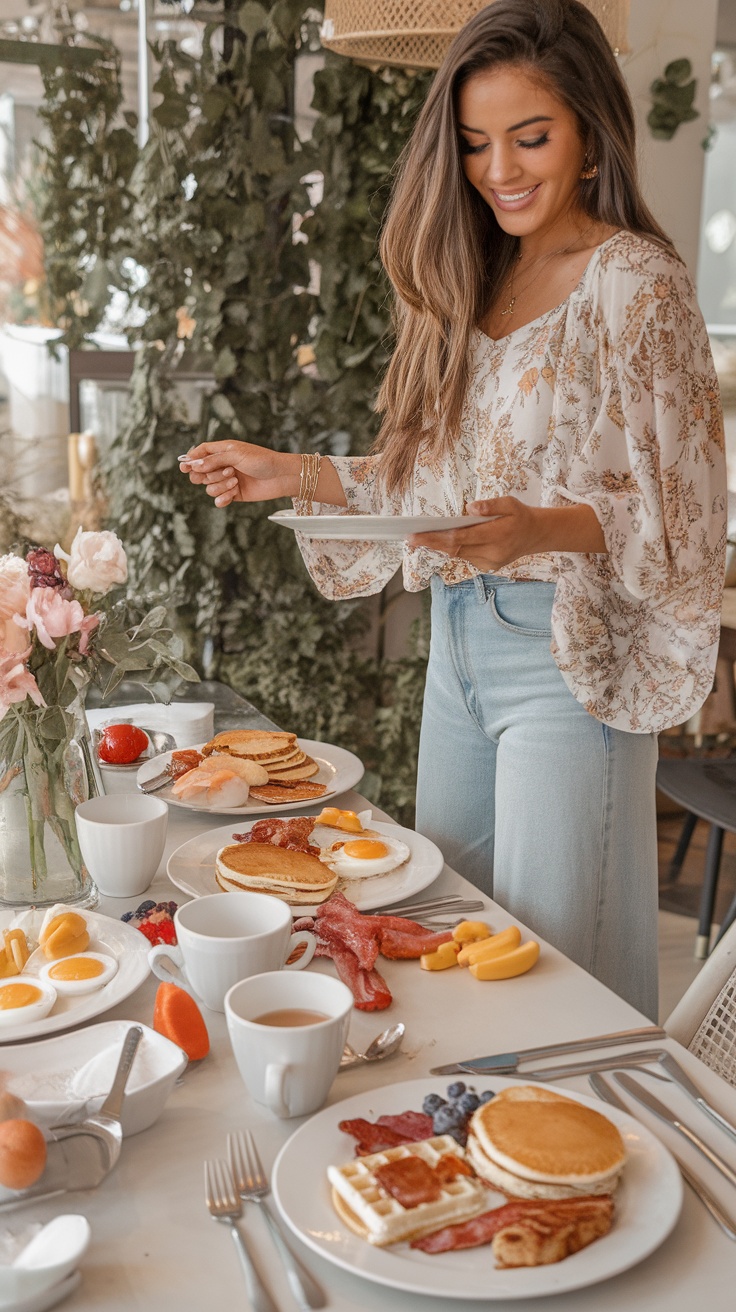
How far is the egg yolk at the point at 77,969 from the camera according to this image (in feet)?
3.44

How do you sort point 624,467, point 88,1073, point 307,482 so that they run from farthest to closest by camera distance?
point 307,482
point 624,467
point 88,1073

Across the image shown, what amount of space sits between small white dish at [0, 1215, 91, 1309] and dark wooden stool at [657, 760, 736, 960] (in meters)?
2.13

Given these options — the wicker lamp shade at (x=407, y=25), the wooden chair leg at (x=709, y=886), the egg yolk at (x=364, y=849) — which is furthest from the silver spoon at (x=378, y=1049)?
the wooden chair leg at (x=709, y=886)

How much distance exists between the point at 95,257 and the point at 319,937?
2.51 metres

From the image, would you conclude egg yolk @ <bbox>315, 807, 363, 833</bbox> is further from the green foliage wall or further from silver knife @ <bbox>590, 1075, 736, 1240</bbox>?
the green foliage wall

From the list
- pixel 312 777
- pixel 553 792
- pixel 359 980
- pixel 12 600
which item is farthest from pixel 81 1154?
pixel 312 777

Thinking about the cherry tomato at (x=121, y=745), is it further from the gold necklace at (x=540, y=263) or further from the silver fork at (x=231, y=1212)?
the silver fork at (x=231, y=1212)

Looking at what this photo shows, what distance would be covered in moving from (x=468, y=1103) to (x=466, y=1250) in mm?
123

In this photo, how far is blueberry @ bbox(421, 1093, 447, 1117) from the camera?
835 millimetres

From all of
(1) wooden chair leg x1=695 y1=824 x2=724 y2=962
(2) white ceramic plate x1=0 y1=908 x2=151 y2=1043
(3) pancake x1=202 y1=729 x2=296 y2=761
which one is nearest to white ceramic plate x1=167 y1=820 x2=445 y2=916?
(2) white ceramic plate x1=0 y1=908 x2=151 y2=1043

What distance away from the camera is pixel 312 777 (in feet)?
5.33

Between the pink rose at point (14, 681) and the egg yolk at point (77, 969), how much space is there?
23 centimetres

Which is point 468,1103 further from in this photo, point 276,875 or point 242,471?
point 242,471

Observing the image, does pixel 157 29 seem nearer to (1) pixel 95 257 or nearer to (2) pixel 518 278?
(1) pixel 95 257
